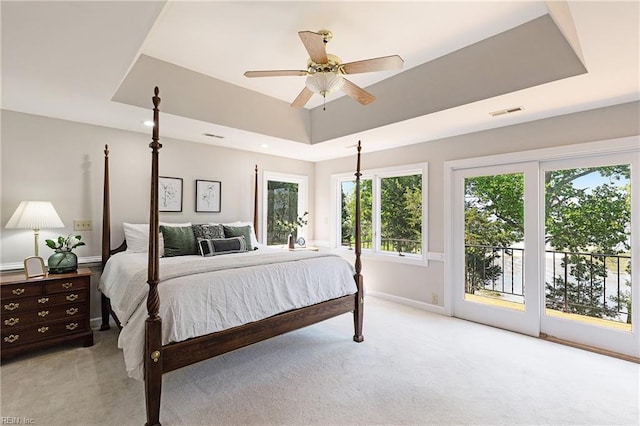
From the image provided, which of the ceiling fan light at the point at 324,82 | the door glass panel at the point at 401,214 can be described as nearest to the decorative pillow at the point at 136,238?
the ceiling fan light at the point at 324,82

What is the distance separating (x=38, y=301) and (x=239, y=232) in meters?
2.05

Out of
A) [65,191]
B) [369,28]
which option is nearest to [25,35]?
[65,191]

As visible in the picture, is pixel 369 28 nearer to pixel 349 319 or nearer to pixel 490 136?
pixel 490 136

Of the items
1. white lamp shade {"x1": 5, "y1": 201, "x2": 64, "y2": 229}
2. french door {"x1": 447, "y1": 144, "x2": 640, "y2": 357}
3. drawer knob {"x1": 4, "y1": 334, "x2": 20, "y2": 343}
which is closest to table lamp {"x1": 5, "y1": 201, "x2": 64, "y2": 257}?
white lamp shade {"x1": 5, "y1": 201, "x2": 64, "y2": 229}

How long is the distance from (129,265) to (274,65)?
2322 mm

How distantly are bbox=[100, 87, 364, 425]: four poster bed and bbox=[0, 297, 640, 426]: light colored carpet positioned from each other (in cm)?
32

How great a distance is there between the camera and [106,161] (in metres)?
3.44

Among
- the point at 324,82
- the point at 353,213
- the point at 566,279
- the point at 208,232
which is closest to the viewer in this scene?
the point at 324,82

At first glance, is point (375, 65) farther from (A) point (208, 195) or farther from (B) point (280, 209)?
(B) point (280, 209)

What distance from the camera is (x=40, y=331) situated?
272 centimetres

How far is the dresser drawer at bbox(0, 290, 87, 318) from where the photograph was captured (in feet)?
8.45

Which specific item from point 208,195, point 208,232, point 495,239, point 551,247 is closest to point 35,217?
point 208,232

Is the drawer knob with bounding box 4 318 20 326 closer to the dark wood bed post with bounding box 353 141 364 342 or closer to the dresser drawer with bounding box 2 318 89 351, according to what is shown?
the dresser drawer with bounding box 2 318 89 351

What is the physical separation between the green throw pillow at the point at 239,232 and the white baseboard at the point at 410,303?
6.02 feet
